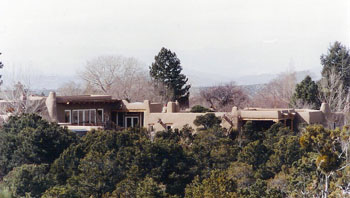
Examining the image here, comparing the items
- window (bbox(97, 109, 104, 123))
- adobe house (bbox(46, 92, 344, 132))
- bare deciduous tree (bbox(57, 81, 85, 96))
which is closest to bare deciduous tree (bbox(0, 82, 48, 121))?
adobe house (bbox(46, 92, 344, 132))

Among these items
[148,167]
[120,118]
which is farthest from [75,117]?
[148,167]

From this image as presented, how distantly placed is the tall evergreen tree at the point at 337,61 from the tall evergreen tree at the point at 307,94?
296cm

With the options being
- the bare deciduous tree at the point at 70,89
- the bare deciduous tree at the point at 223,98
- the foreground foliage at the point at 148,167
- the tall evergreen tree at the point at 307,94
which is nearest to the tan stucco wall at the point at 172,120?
the foreground foliage at the point at 148,167

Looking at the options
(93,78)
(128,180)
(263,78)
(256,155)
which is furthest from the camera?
(263,78)

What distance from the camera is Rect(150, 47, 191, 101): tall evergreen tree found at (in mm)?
41406

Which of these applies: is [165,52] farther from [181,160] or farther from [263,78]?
[263,78]

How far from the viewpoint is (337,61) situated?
131 feet

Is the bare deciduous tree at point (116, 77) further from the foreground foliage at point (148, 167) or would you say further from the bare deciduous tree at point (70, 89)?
the foreground foliage at point (148, 167)

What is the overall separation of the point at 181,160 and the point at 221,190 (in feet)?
15.4

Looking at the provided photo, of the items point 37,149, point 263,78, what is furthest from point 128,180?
point 263,78

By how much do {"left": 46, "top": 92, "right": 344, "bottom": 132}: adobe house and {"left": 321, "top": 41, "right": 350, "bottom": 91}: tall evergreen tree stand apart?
9.45 m

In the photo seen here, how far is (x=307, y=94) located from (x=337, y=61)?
612cm

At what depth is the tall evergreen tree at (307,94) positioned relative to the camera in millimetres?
35219

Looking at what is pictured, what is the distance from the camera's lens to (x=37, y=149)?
17.6 m
